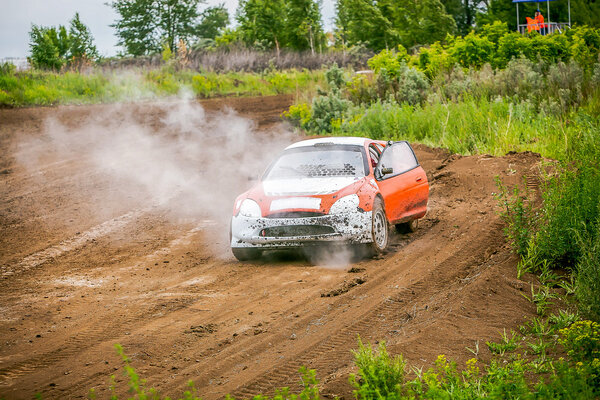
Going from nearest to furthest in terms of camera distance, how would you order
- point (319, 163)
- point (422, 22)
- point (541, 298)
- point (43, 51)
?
point (541, 298), point (319, 163), point (43, 51), point (422, 22)

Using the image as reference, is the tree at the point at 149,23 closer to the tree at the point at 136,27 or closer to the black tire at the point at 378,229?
the tree at the point at 136,27

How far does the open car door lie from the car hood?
2.26 feet

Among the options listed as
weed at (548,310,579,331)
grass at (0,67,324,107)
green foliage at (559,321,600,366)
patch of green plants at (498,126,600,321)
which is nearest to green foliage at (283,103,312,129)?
grass at (0,67,324,107)

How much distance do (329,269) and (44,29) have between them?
44.3 m

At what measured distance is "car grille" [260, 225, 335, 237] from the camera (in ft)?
32.7

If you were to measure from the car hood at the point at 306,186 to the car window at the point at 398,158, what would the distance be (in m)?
1.05

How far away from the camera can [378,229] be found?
10438mm

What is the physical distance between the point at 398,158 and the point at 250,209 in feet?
10.2

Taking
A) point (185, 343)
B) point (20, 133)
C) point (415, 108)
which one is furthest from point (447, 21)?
point (185, 343)

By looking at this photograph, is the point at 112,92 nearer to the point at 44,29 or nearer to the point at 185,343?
the point at 44,29

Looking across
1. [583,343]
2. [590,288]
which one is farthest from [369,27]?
[583,343]

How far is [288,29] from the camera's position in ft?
175

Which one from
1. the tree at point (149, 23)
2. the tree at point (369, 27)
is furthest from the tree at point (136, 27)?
the tree at point (369, 27)

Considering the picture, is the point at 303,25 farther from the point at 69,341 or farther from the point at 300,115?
the point at 69,341
